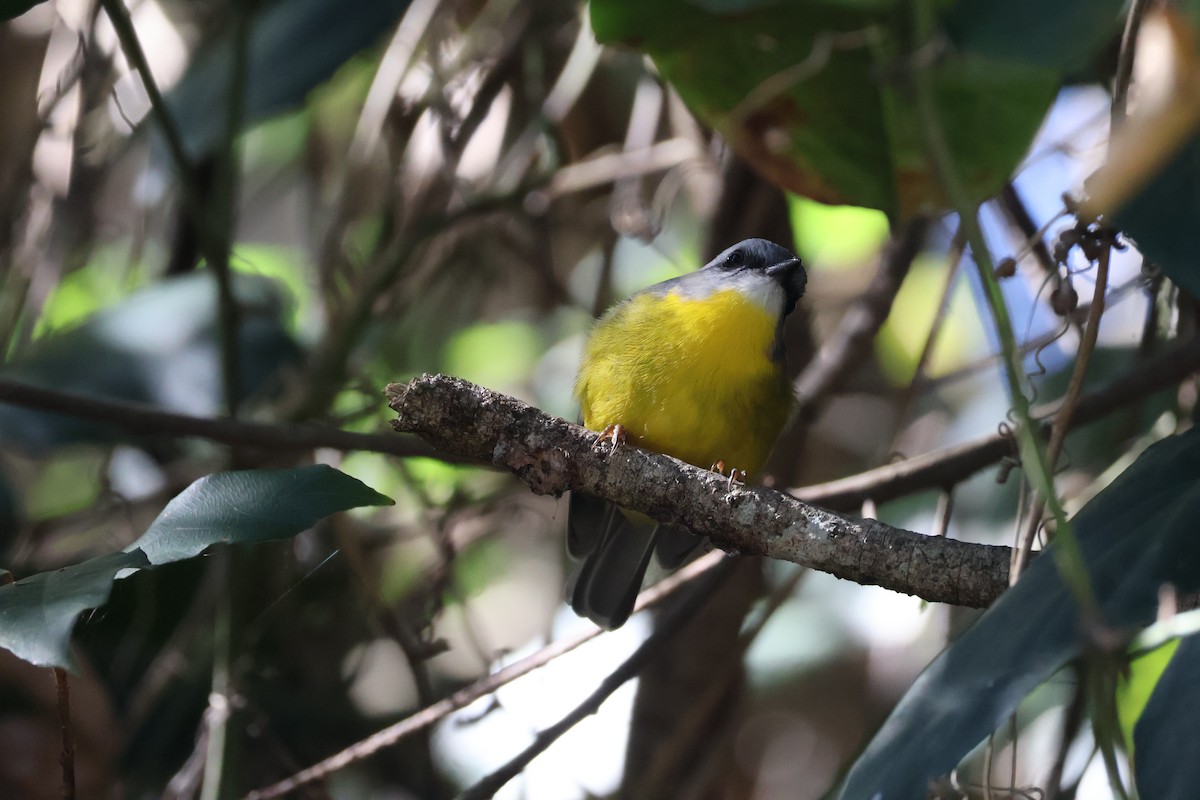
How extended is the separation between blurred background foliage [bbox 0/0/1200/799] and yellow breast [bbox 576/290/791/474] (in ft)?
0.85

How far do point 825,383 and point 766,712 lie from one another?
4.21 ft

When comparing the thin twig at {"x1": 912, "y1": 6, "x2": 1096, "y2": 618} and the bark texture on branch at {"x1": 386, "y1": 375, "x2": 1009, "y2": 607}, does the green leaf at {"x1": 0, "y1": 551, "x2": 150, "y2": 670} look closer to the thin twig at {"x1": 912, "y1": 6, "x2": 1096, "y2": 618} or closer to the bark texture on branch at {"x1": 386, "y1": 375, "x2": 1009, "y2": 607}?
the bark texture on branch at {"x1": 386, "y1": 375, "x2": 1009, "y2": 607}

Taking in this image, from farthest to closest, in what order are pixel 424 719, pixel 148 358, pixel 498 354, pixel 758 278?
pixel 498 354 → pixel 148 358 → pixel 758 278 → pixel 424 719

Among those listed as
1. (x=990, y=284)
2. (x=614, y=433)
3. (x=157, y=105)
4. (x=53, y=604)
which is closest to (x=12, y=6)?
(x=157, y=105)

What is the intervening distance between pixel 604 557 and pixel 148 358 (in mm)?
1360

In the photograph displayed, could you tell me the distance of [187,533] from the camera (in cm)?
164

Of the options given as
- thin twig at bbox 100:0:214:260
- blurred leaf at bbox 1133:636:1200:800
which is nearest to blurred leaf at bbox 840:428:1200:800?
blurred leaf at bbox 1133:636:1200:800

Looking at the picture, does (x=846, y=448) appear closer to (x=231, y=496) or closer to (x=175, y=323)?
(x=175, y=323)

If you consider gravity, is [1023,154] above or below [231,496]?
above

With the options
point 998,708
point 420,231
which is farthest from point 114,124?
point 998,708

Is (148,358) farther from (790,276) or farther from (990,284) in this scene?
(990,284)

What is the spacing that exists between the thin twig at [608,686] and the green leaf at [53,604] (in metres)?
0.91

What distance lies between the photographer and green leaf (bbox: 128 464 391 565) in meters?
1.61

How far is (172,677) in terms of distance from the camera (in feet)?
10.9
